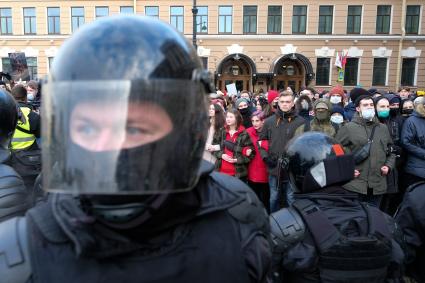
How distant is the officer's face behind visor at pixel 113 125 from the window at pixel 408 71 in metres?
23.6

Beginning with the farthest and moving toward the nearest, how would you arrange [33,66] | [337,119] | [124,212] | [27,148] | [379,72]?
[33,66] → [379,72] → [337,119] → [27,148] → [124,212]

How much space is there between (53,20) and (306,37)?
47.5 ft

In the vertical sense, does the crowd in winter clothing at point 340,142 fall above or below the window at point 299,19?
below

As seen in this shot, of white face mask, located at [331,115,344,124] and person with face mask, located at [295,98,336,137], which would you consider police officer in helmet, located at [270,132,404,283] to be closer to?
person with face mask, located at [295,98,336,137]

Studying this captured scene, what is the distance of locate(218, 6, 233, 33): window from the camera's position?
21.5m

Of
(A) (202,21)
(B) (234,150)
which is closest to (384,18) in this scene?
(A) (202,21)

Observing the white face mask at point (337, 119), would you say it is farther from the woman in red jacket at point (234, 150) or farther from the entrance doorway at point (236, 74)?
the entrance doorway at point (236, 74)

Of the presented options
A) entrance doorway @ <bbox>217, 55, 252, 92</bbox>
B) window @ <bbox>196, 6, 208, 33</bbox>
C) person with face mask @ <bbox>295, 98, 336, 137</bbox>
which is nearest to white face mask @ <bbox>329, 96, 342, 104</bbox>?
person with face mask @ <bbox>295, 98, 336, 137</bbox>

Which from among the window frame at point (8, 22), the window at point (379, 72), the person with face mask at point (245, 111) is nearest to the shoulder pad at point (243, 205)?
the person with face mask at point (245, 111)

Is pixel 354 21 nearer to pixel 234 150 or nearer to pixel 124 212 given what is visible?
pixel 234 150

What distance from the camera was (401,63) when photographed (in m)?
21.5

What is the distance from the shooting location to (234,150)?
15.3ft

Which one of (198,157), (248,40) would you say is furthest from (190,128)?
(248,40)

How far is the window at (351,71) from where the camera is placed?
21.7m
